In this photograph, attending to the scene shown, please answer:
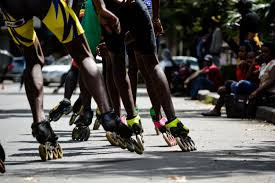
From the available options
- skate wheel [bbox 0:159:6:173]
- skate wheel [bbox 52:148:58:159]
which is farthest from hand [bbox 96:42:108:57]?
skate wheel [bbox 0:159:6:173]

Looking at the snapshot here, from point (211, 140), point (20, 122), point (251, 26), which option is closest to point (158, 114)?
point (211, 140)

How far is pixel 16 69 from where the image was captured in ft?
187

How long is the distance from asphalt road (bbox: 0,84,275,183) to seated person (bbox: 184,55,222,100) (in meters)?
10.5

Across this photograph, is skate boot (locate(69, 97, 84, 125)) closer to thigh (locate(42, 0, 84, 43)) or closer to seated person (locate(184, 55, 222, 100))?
thigh (locate(42, 0, 84, 43))

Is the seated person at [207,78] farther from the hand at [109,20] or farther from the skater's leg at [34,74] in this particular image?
the skater's leg at [34,74]

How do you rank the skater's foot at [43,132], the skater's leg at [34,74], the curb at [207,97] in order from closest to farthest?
the skater's foot at [43,132] < the skater's leg at [34,74] < the curb at [207,97]

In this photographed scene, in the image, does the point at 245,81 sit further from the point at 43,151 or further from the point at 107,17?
the point at 43,151

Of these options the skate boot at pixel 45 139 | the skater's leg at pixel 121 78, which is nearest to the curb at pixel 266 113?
the skater's leg at pixel 121 78

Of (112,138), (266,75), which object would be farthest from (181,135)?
(266,75)

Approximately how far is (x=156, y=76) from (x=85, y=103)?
1558 mm

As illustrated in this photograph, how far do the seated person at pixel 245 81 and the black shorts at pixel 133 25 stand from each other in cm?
632

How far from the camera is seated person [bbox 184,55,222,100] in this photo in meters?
21.5

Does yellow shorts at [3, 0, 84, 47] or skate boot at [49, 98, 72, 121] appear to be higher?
yellow shorts at [3, 0, 84, 47]

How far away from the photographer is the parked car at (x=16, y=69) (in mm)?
56250
